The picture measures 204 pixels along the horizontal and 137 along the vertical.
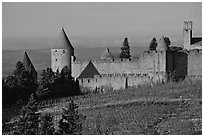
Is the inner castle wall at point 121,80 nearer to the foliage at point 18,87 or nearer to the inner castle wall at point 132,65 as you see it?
the inner castle wall at point 132,65

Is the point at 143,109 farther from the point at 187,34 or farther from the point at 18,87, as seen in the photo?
the point at 187,34

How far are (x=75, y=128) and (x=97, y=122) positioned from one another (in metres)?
1.53

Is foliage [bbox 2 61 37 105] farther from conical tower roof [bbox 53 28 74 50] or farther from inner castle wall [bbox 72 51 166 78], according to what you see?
conical tower roof [bbox 53 28 74 50]

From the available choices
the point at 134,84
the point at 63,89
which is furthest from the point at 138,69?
the point at 63,89

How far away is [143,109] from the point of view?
24328 millimetres

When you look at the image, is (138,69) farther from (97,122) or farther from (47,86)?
(97,122)

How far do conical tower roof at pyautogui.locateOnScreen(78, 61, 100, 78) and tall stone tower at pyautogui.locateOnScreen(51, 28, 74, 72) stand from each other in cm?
137

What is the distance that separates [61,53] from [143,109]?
12597mm

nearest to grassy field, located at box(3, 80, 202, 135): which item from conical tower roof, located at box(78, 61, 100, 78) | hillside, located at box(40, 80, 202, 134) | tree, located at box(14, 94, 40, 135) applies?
hillside, located at box(40, 80, 202, 134)

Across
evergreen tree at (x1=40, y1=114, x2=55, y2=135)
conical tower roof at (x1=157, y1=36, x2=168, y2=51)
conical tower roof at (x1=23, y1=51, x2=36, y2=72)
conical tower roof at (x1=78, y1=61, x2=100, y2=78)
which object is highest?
conical tower roof at (x1=157, y1=36, x2=168, y2=51)

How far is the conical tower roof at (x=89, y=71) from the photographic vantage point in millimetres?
33975

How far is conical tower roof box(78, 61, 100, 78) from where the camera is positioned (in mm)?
33975

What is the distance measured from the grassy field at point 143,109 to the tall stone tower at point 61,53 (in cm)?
474

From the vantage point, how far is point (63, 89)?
31.3 m
